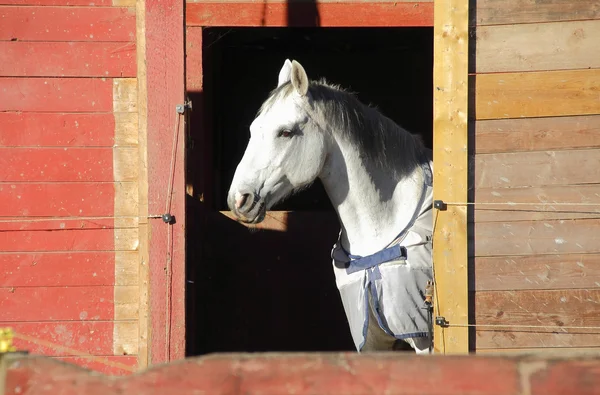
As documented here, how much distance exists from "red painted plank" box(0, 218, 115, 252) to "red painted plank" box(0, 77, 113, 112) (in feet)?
1.94

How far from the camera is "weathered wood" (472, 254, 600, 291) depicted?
4.52 metres

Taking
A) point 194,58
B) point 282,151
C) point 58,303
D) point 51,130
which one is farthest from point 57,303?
point 194,58

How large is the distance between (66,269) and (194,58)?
6.01ft

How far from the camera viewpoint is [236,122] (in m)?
9.32

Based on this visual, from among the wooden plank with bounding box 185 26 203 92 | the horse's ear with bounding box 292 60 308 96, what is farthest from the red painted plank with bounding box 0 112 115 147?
the wooden plank with bounding box 185 26 203 92

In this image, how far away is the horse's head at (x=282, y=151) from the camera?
16.4 ft

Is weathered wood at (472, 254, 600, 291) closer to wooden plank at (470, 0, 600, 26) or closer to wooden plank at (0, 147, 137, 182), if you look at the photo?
wooden plank at (470, 0, 600, 26)

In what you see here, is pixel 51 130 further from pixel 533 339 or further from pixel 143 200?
pixel 533 339

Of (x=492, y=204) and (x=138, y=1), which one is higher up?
(x=138, y=1)

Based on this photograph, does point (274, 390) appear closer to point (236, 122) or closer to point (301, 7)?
point (301, 7)

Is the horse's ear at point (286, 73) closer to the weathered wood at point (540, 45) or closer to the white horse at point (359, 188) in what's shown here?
the white horse at point (359, 188)

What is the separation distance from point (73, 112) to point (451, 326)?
2.19m

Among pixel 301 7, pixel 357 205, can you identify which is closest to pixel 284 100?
pixel 357 205

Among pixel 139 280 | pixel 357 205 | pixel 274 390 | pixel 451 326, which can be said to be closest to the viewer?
pixel 274 390
